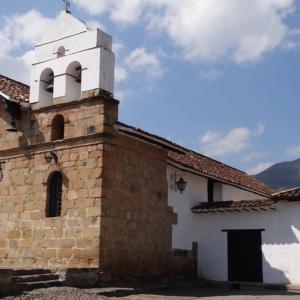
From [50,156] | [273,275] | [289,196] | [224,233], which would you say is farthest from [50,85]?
[273,275]

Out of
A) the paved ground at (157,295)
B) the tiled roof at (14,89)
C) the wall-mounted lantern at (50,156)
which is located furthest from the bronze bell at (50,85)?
the paved ground at (157,295)

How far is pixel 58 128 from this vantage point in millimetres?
13352

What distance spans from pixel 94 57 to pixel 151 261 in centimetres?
564

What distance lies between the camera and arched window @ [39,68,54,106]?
13625mm

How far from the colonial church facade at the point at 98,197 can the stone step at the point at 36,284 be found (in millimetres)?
406

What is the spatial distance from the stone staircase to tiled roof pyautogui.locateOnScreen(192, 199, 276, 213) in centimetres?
622

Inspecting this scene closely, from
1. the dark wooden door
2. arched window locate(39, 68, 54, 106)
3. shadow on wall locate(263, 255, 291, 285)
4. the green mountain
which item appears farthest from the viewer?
the green mountain

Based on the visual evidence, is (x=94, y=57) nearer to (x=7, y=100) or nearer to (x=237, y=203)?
(x=7, y=100)

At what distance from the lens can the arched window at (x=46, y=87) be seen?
13.6 m

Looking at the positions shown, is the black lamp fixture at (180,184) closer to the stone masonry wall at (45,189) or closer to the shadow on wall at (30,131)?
the stone masonry wall at (45,189)

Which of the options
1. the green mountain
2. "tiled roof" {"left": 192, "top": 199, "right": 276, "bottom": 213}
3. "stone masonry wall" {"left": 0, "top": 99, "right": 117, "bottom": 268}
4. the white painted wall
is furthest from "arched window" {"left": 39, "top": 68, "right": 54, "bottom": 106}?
the green mountain

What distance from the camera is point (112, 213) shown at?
40.6 ft

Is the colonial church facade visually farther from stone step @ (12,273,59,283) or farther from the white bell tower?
stone step @ (12,273,59,283)

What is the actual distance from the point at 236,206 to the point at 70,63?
643 cm
